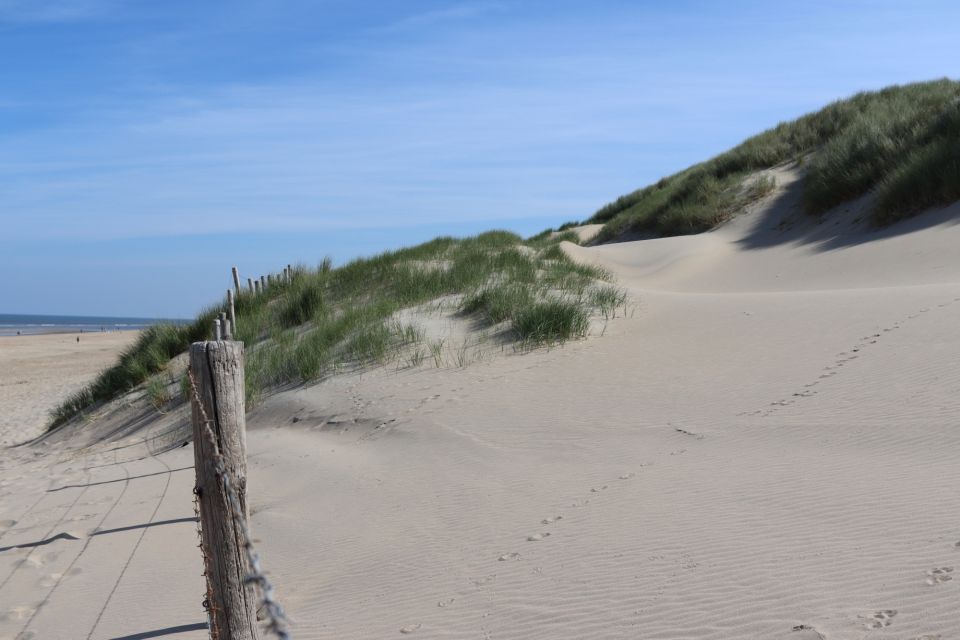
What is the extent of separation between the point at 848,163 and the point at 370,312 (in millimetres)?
12250

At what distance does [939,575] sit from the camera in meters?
3.13

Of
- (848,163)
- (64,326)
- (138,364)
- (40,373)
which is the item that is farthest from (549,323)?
(64,326)

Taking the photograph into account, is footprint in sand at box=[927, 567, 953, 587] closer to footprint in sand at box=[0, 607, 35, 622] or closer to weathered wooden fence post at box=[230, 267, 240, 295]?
footprint in sand at box=[0, 607, 35, 622]

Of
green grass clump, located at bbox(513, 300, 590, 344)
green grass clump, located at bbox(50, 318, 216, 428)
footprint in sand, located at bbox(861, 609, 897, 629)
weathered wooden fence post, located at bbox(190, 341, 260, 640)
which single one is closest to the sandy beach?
green grass clump, located at bbox(50, 318, 216, 428)

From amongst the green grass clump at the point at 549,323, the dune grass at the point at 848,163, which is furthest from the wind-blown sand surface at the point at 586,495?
the dune grass at the point at 848,163

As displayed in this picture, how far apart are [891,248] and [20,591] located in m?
12.9

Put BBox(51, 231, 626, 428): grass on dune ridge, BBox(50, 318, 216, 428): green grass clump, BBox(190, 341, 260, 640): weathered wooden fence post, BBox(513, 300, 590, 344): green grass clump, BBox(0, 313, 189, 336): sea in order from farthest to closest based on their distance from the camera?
BBox(0, 313, 189, 336): sea → BBox(50, 318, 216, 428): green grass clump → BBox(51, 231, 626, 428): grass on dune ridge → BBox(513, 300, 590, 344): green grass clump → BBox(190, 341, 260, 640): weathered wooden fence post

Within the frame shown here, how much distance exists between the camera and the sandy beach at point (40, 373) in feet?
45.8

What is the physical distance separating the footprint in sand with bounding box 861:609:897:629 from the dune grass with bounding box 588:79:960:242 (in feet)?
44.1

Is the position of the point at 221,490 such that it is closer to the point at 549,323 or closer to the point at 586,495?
the point at 586,495

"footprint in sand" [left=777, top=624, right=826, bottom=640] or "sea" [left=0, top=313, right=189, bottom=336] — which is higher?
"sea" [left=0, top=313, right=189, bottom=336]

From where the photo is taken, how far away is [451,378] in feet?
28.4

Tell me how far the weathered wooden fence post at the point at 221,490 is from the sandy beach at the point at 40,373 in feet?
33.5

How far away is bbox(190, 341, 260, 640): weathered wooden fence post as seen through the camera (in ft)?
10.9
